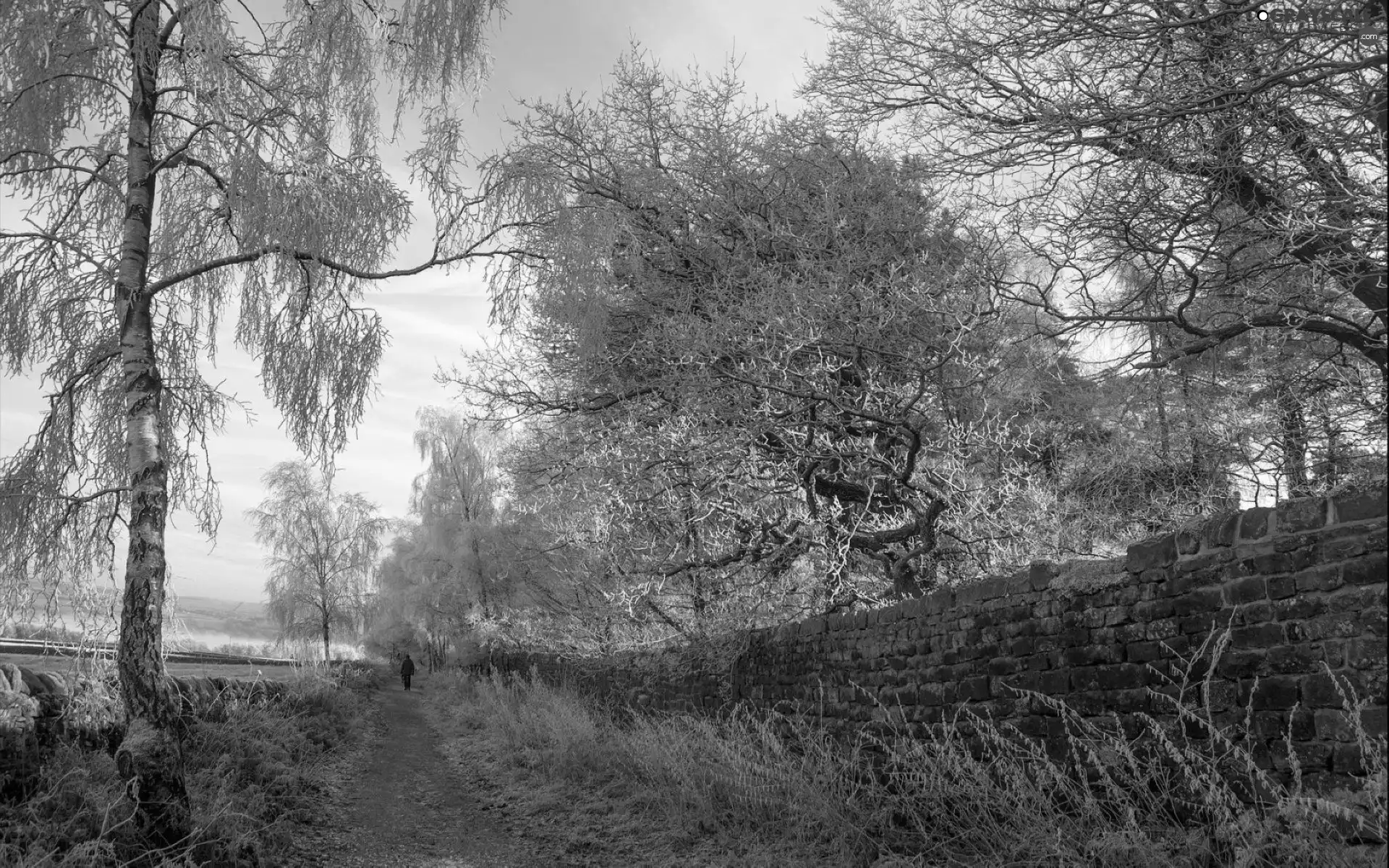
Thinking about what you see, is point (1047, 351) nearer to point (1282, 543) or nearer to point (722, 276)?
point (722, 276)

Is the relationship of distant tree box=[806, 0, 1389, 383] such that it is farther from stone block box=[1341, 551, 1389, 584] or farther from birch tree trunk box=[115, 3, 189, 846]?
birch tree trunk box=[115, 3, 189, 846]

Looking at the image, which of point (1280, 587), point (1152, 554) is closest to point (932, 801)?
point (1152, 554)

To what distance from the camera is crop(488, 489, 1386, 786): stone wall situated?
3.88m

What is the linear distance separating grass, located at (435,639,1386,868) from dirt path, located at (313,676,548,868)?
1.63 ft

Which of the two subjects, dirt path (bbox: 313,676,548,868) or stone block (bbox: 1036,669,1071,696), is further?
dirt path (bbox: 313,676,548,868)

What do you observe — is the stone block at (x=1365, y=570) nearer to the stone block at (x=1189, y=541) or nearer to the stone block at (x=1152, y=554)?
the stone block at (x=1189, y=541)

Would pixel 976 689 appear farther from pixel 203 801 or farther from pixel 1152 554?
pixel 203 801

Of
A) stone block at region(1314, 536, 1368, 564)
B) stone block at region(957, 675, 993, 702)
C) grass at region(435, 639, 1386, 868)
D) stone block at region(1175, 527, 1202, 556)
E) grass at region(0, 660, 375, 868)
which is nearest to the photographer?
stone block at region(1314, 536, 1368, 564)

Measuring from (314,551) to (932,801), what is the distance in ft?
83.9

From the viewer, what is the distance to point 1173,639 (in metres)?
4.81

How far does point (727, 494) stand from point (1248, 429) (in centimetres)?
623

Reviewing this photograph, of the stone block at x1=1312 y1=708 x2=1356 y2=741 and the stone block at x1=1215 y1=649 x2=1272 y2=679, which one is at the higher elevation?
the stone block at x1=1215 y1=649 x2=1272 y2=679

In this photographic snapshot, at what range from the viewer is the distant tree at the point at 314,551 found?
26641 millimetres

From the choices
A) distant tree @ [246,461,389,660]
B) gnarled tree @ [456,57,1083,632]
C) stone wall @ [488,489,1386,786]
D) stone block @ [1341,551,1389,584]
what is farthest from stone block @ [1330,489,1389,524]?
distant tree @ [246,461,389,660]
